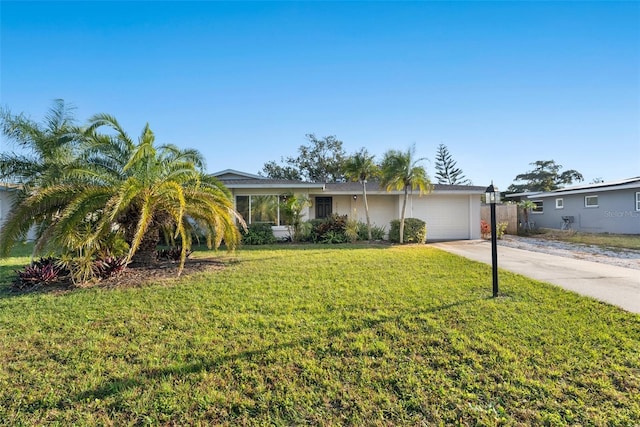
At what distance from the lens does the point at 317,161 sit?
117ft

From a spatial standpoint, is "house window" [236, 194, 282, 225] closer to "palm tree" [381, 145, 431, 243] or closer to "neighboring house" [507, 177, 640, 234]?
"palm tree" [381, 145, 431, 243]

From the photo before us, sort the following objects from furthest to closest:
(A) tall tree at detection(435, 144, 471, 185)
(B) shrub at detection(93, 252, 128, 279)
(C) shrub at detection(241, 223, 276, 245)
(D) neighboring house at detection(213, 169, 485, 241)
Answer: (A) tall tree at detection(435, 144, 471, 185) → (D) neighboring house at detection(213, 169, 485, 241) → (C) shrub at detection(241, 223, 276, 245) → (B) shrub at detection(93, 252, 128, 279)

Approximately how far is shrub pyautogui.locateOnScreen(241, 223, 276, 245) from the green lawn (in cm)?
817

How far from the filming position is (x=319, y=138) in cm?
3609

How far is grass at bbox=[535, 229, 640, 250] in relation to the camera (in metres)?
13.1

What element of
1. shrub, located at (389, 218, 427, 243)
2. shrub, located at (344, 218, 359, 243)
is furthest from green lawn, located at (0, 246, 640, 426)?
shrub, located at (344, 218, 359, 243)

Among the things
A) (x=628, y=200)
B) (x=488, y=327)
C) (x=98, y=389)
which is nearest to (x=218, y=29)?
(x=98, y=389)

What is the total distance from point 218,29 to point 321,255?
8454mm

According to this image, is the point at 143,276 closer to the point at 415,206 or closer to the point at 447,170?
the point at 415,206

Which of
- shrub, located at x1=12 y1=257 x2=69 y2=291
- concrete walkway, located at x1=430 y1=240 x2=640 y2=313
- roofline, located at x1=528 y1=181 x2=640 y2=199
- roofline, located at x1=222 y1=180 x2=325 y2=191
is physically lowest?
concrete walkway, located at x1=430 y1=240 x2=640 y2=313

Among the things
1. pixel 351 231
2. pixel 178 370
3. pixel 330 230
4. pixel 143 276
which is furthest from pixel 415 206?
pixel 178 370

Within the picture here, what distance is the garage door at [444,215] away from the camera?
55.4 feet

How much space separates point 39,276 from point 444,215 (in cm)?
1710

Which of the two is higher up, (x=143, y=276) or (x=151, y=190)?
(x=151, y=190)
